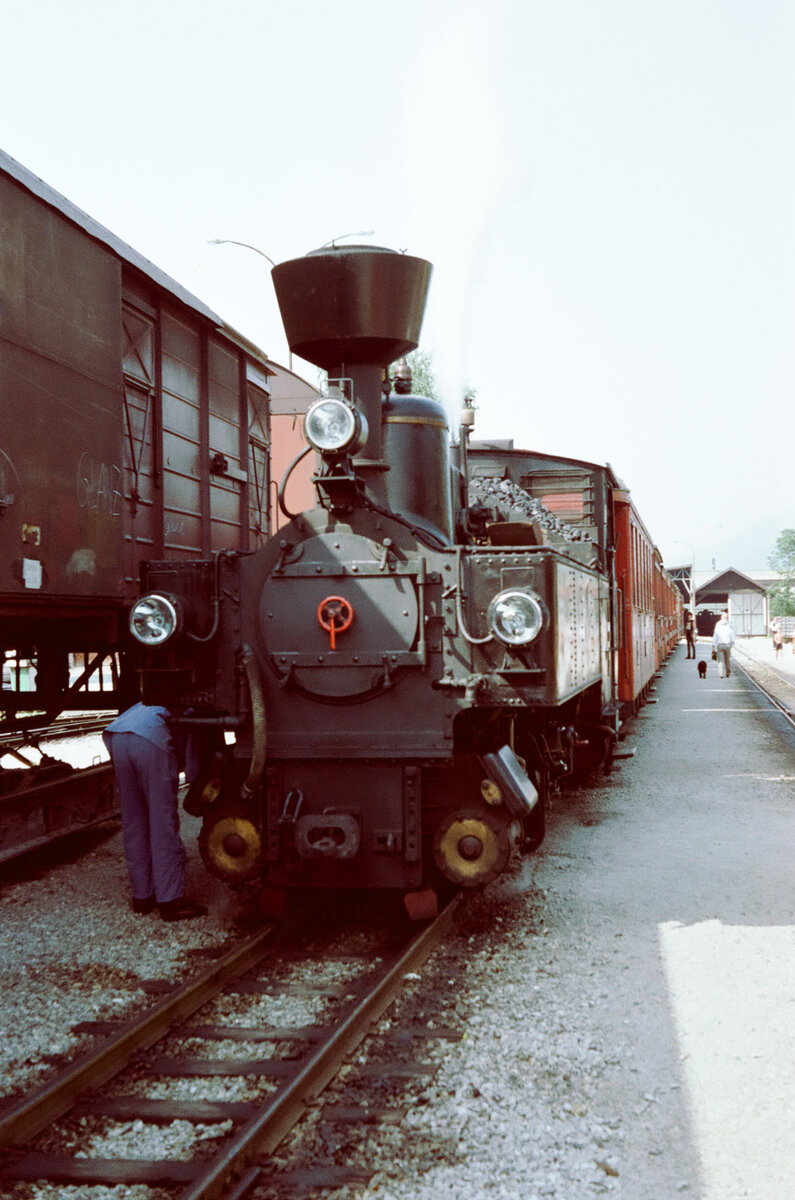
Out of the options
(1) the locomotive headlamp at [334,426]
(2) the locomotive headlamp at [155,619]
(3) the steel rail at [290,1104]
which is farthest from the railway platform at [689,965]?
(1) the locomotive headlamp at [334,426]

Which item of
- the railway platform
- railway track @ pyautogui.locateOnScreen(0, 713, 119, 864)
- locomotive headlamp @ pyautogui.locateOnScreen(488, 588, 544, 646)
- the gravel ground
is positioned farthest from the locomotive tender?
railway track @ pyautogui.locateOnScreen(0, 713, 119, 864)

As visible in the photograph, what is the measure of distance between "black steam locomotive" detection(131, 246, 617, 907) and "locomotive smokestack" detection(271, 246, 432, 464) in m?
0.01

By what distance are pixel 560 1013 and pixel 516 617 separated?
1.68 metres

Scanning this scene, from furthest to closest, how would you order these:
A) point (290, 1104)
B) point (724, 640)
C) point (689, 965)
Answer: point (724, 640) < point (689, 965) < point (290, 1104)

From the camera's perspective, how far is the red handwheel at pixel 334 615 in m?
5.11

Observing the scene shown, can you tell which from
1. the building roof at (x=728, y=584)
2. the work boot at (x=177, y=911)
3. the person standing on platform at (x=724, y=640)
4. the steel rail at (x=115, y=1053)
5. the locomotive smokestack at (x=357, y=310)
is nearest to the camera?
the steel rail at (x=115, y=1053)

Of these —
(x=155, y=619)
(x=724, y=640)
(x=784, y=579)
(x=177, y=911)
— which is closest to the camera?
(x=155, y=619)

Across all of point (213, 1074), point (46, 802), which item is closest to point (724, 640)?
point (46, 802)

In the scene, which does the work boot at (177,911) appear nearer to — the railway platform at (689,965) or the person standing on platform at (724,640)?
the railway platform at (689,965)

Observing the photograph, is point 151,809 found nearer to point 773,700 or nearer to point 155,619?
point 155,619

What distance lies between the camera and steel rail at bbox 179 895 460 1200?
2.90 meters

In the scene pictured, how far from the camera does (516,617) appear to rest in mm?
4891

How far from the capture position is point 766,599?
76375 mm

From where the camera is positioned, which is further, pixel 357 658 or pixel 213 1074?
pixel 357 658
